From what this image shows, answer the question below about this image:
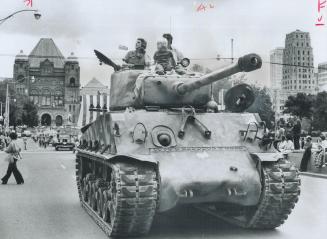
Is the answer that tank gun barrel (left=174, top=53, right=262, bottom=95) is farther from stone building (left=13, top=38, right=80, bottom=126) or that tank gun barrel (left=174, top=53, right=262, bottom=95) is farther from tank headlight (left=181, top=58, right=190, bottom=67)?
stone building (left=13, top=38, right=80, bottom=126)

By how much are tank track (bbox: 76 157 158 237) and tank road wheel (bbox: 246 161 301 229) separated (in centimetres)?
171

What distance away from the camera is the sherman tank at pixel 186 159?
8773 mm

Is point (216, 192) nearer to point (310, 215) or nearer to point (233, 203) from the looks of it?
point (233, 203)

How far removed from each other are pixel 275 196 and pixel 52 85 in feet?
575

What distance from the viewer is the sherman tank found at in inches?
345

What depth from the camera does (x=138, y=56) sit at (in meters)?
12.3

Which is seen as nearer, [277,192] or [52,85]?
[277,192]

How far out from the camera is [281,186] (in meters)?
9.18

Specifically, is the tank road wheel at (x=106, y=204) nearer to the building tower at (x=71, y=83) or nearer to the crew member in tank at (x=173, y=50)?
the crew member in tank at (x=173, y=50)

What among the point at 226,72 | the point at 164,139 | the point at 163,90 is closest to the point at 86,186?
the point at 163,90

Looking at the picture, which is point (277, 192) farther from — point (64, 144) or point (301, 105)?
point (301, 105)

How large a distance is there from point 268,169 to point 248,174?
340 millimetres

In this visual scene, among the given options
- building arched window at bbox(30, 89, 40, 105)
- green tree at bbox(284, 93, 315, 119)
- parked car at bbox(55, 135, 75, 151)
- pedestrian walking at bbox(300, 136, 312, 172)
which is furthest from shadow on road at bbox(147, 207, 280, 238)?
building arched window at bbox(30, 89, 40, 105)

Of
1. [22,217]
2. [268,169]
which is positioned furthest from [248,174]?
[22,217]
